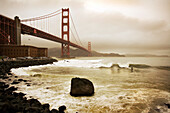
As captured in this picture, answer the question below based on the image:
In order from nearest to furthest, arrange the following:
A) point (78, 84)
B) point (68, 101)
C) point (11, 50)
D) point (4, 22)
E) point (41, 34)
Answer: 1. point (68, 101)
2. point (78, 84)
3. point (11, 50)
4. point (4, 22)
5. point (41, 34)

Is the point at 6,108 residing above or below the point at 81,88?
above

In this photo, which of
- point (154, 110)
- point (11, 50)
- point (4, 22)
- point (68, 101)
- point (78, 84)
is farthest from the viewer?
point (4, 22)

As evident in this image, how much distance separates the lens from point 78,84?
13.1ft

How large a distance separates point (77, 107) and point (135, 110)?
Answer: 5.83 feet

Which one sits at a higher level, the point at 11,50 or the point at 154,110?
the point at 11,50

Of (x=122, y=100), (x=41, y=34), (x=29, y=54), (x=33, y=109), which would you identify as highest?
(x=41, y=34)

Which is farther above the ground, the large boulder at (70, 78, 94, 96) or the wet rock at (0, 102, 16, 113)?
the wet rock at (0, 102, 16, 113)

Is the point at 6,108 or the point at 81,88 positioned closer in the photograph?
the point at 6,108

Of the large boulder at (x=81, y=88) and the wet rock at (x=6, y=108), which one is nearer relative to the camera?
the wet rock at (x=6, y=108)

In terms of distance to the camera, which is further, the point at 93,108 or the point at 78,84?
the point at 78,84

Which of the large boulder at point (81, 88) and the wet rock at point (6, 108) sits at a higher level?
the wet rock at point (6, 108)

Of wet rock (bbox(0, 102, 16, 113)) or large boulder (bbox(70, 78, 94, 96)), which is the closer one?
wet rock (bbox(0, 102, 16, 113))

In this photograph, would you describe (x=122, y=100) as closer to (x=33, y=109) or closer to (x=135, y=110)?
(x=135, y=110)

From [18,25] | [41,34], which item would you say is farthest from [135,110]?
[41,34]
